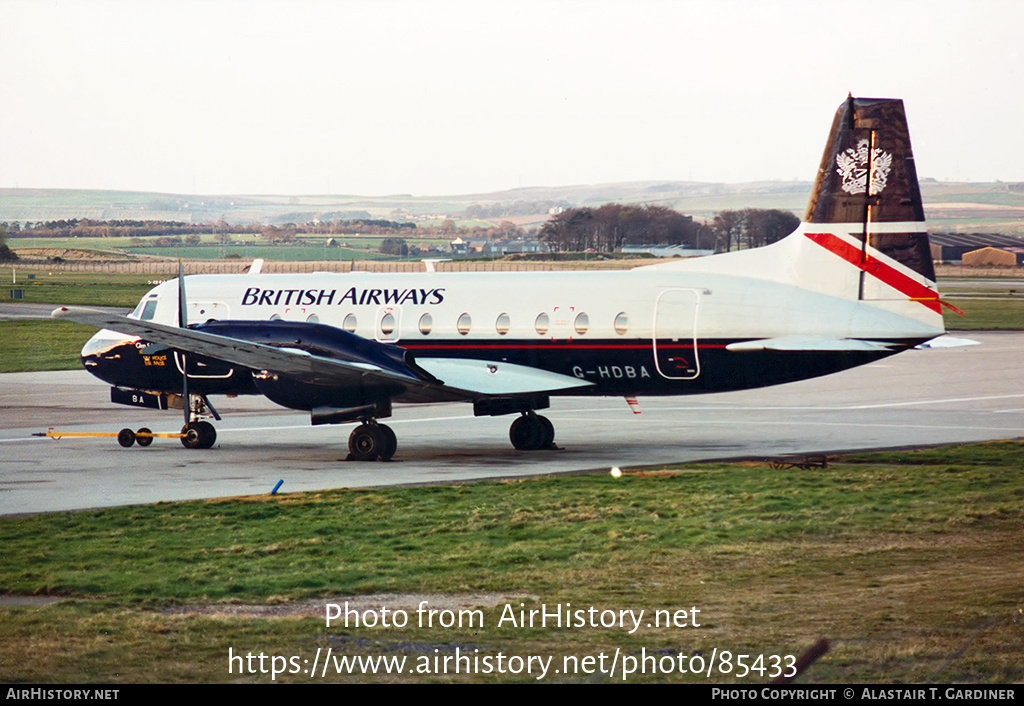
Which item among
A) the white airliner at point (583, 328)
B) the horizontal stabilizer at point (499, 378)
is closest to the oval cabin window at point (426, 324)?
the white airliner at point (583, 328)

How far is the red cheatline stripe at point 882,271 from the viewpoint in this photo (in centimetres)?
2241

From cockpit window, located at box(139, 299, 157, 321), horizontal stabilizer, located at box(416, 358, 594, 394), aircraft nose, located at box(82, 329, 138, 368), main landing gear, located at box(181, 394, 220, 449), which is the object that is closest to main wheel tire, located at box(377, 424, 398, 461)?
horizontal stabilizer, located at box(416, 358, 594, 394)

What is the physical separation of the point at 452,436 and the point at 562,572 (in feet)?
46.6

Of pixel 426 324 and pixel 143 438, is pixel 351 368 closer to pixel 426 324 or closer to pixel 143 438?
pixel 426 324

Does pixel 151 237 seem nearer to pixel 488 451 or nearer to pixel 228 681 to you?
pixel 488 451

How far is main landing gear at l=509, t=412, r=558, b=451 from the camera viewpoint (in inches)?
995

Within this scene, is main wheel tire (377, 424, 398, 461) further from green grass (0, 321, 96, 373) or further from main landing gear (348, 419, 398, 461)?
green grass (0, 321, 96, 373)

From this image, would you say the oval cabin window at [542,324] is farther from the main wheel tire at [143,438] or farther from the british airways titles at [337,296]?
the main wheel tire at [143,438]

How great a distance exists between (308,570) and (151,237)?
94.7 metres

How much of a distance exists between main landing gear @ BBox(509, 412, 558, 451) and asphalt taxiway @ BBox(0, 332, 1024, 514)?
0.36m

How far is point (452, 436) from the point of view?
90.5 feet

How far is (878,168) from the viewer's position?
22547 mm

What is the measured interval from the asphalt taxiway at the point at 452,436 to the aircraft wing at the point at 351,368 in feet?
5.12
